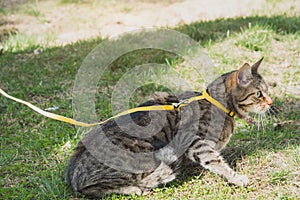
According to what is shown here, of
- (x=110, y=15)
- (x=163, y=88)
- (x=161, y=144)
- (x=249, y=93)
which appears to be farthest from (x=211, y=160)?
(x=110, y=15)

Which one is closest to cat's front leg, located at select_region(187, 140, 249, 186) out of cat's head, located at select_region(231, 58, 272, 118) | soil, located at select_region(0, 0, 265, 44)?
cat's head, located at select_region(231, 58, 272, 118)

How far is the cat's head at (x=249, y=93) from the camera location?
136 inches

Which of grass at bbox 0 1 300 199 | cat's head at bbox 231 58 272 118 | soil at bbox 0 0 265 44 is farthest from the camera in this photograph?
soil at bbox 0 0 265 44

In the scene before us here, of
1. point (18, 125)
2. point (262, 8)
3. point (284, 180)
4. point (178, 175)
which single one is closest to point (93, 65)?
point (18, 125)

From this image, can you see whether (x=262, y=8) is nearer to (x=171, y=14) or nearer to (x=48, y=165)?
(x=171, y=14)

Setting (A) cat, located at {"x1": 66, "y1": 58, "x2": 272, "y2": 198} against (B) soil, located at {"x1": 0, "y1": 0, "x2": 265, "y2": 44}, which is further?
(B) soil, located at {"x1": 0, "y1": 0, "x2": 265, "y2": 44}

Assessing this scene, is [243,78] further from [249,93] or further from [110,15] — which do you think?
[110,15]

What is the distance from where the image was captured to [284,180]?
3326mm

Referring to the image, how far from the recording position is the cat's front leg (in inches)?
130

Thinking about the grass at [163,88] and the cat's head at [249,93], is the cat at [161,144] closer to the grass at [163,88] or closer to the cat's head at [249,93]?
the cat's head at [249,93]

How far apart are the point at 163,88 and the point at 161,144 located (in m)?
1.73

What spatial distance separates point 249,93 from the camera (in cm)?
350

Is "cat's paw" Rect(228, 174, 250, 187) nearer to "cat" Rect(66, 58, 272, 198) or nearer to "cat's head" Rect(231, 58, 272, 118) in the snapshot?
"cat" Rect(66, 58, 272, 198)

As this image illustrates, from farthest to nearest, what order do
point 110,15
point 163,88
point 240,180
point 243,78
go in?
point 110,15 → point 163,88 → point 243,78 → point 240,180
